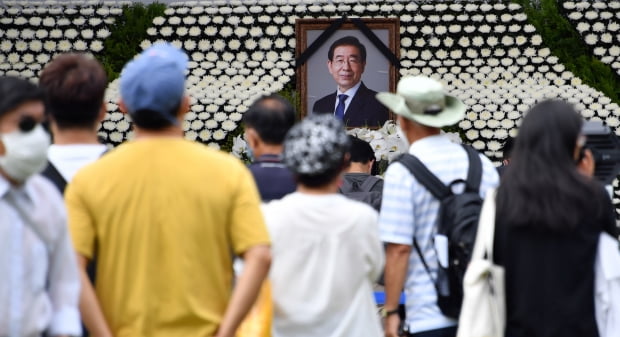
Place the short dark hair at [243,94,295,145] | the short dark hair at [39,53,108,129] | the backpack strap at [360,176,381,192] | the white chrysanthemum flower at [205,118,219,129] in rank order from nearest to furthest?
1. the short dark hair at [39,53,108,129]
2. the short dark hair at [243,94,295,145]
3. the backpack strap at [360,176,381,192]
4. the white chrysanthemum flower at [205,118,219,129]

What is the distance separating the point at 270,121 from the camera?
4.36 meters

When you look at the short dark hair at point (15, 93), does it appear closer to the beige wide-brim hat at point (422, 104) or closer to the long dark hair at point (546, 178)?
the long dark hair at point (546, 178)

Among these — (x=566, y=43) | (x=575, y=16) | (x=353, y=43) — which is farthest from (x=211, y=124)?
(x=575, y=16)

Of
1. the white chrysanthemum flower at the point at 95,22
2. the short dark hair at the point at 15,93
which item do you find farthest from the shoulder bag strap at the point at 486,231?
the white chrysanthemum flower at the point at 95,22

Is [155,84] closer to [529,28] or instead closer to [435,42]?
[435,42]

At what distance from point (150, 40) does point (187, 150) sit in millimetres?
7274

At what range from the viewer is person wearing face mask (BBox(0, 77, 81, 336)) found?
291cm

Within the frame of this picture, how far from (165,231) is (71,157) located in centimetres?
73

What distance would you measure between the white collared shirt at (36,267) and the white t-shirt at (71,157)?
2.33 feet

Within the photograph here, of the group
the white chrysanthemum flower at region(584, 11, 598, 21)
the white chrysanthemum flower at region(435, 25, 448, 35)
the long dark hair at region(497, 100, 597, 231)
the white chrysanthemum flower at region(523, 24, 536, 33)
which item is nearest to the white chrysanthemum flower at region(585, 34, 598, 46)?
the white chrysanthemum flower at region(584, 11, 598, 21)

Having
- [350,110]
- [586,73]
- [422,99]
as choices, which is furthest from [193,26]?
[422,99]

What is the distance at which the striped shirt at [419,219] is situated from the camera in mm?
4273

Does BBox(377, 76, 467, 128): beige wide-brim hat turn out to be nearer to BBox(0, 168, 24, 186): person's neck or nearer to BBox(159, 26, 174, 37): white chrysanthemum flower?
BBox(0, 168, 24, 186): person's neck

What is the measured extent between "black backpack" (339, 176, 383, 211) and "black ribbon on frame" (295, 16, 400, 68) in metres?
4.02
